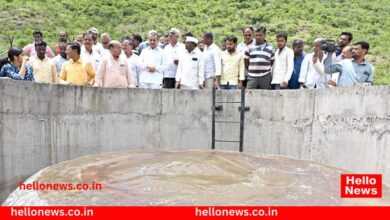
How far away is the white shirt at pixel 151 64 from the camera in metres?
7.30

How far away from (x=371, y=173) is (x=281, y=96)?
82.1 inches

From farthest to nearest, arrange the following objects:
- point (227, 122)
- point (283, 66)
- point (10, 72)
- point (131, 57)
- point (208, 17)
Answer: point (208, 17), point (227, 122), point (131, 57), point (283, 66), point (10, 72)

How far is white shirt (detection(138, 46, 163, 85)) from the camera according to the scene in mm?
7301

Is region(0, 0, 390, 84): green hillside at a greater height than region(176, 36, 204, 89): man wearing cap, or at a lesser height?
greater

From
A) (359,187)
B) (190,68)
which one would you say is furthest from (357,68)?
(190,68)

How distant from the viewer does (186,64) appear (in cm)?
715

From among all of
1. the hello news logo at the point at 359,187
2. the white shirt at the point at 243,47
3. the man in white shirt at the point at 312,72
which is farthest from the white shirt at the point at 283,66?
the hello news logo at the point at 359,187

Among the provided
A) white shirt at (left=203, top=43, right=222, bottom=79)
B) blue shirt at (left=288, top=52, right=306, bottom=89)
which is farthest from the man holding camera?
white shirt at (left=203, top=43, right=222, bottom=79)

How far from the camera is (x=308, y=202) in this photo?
3.21 meters

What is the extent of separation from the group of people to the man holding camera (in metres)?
0.42

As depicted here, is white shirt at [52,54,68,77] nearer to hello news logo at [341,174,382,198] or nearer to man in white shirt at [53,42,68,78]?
man in white shirt at [53,42,68,78]

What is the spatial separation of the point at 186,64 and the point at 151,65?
617 mm

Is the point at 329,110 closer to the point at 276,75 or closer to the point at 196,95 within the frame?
the point at 276,75

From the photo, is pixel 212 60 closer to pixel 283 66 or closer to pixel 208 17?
pixel 283 66
